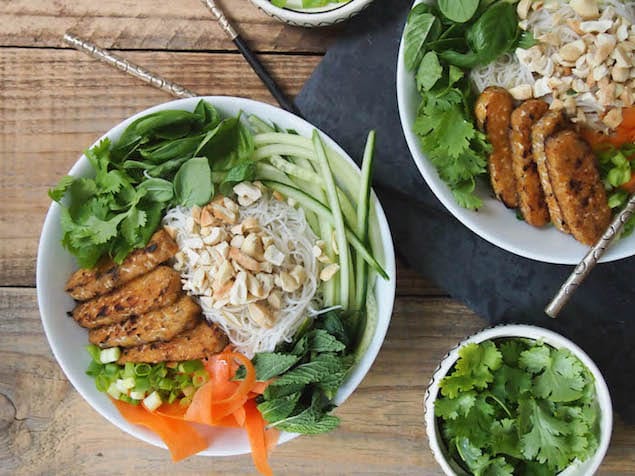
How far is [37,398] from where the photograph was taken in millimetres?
2885

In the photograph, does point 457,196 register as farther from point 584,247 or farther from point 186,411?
point 186,411

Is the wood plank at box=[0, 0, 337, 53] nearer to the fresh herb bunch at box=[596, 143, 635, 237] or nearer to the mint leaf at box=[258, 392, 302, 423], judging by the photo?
the fresh herb bunch at box=[596, 143, 635, 237]

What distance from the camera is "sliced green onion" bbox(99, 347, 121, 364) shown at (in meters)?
2.57

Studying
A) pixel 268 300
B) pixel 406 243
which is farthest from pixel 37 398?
pixel 406 243

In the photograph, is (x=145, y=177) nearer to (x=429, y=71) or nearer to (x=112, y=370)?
(x=112, y=370)

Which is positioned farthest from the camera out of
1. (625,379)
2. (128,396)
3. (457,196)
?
(625,379)

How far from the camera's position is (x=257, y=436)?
255 centimetres

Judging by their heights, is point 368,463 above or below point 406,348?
below

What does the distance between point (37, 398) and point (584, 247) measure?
6.87 feet

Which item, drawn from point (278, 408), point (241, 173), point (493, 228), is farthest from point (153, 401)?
point (493, 228)

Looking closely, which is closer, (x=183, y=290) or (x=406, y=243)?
(x=183, y=290)

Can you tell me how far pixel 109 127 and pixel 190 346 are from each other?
922mm

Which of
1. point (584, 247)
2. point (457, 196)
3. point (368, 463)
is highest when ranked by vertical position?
point (457, 196)

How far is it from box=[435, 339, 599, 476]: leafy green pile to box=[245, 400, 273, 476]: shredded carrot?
603 millimetres
